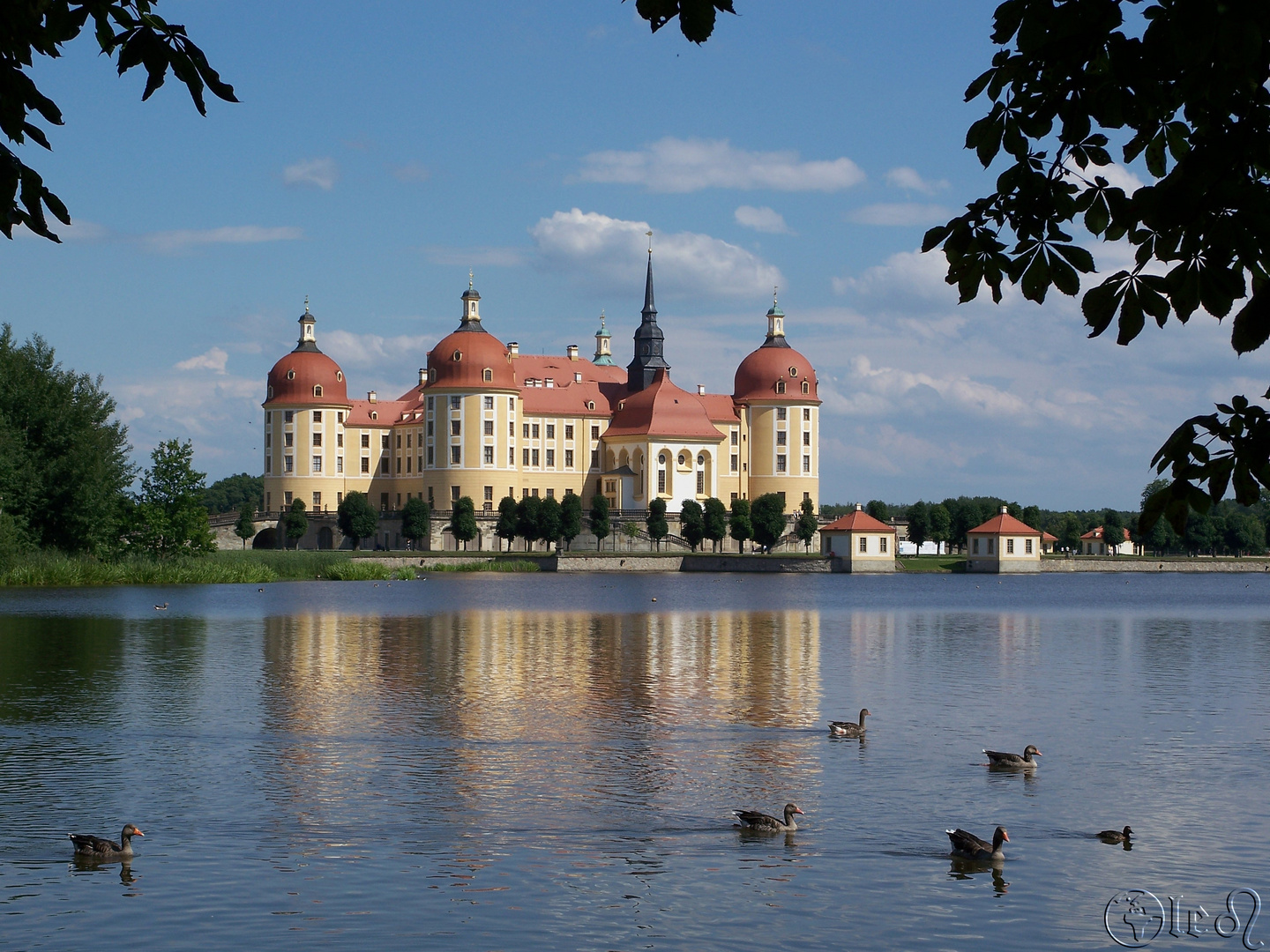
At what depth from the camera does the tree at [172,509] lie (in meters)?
54.0

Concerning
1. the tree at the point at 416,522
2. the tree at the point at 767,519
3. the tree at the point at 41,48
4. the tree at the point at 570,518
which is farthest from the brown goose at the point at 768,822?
the tree at the point at 767,519

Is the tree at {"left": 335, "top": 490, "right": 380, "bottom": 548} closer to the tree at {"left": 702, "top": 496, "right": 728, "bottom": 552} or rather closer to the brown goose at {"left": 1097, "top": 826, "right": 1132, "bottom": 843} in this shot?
the tree at {"left": 702, "top": 496, "right": 728, "bottom": 552}

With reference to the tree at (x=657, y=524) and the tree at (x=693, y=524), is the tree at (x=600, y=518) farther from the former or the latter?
the tree at (x=693, y=524)

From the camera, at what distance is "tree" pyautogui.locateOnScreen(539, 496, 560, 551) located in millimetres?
96625

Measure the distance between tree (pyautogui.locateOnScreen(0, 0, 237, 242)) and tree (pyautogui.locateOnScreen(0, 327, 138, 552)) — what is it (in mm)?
43473

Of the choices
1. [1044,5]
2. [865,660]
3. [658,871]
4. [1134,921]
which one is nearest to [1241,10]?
[1044,5]

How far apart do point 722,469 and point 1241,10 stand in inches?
4278

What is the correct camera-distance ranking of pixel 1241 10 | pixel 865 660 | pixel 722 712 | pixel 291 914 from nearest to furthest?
pixel 1241 10, pixel 291 914, pixel 722 712, pixel 865 660

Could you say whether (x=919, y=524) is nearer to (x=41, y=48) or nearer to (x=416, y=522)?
(x=416, y=522)

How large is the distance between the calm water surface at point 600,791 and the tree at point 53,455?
16.8 meters

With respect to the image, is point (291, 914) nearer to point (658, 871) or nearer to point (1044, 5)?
point (658, 871)

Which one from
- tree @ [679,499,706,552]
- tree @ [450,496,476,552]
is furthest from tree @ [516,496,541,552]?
tree @ [679,499,706,552]

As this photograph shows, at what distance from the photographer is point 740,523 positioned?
10025 centimetres

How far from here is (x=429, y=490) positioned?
105875 millimetres
